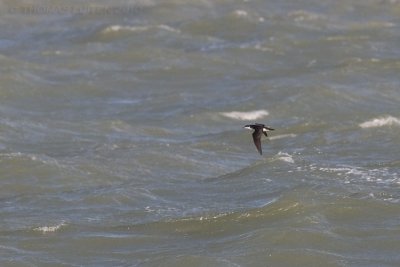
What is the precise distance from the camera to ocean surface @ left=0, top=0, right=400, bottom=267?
17.4 meters

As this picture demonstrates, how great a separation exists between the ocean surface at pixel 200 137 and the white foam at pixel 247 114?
0.04m

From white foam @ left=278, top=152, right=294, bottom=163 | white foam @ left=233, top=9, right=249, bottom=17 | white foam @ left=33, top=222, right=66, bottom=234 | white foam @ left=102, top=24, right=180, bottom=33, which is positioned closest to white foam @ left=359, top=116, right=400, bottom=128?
white foam @ left=278, top=152, right=294, bottom=163

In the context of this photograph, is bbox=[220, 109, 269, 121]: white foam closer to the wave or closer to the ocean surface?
the ocean surface

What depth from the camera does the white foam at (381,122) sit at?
79.7ft

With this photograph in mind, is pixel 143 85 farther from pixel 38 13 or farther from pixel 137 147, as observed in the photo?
pixel 38 13

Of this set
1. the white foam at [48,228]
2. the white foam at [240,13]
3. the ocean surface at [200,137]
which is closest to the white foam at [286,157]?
the ocean surface at [200,137]

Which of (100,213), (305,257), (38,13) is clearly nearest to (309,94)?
(100,213)

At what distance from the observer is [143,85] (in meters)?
29.3

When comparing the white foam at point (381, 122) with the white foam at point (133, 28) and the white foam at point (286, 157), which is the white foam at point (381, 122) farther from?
the white foam at point (133, 28)

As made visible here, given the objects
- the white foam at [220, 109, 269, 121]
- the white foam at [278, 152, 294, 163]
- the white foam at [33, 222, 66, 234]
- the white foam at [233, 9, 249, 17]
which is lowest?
the white foam at [33, 222, 66, 234]

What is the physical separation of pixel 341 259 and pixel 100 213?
13.1 ft

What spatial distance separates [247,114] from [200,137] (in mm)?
2114

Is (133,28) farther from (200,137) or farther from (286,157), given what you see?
(286,157)

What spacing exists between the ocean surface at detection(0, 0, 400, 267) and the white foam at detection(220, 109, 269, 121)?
38 mm
